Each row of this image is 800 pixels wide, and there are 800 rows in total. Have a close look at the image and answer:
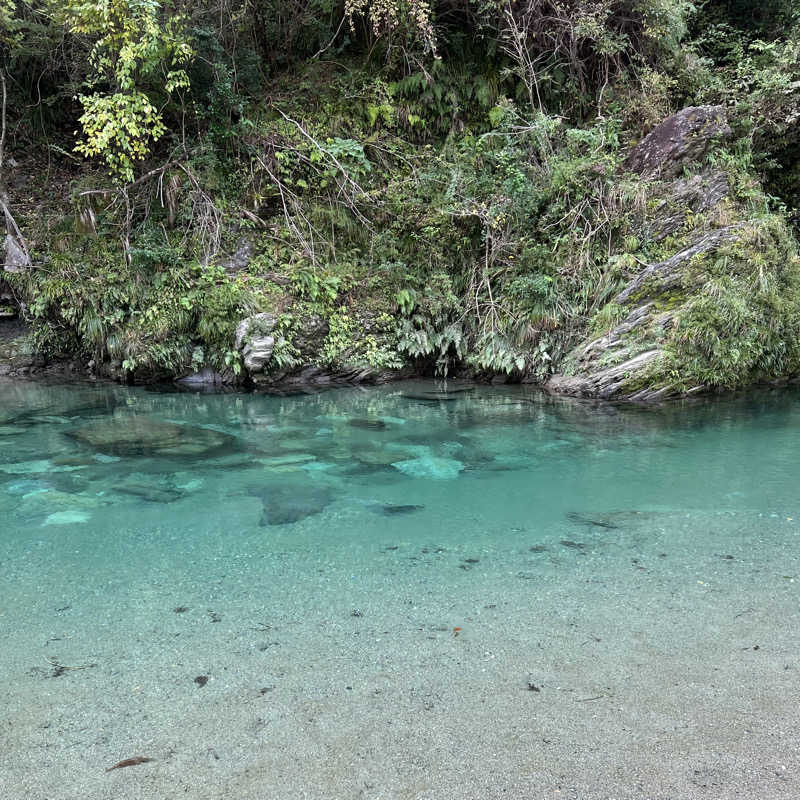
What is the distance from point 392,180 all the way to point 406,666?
10.2 m

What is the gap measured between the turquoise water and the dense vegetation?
3.47 meters

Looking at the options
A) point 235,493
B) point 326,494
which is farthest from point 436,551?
point 235,493

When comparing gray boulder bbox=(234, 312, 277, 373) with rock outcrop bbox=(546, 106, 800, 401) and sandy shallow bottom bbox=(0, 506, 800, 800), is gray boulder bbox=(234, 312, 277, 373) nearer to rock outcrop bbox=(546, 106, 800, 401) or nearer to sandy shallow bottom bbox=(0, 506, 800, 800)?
rock outcrop bbox=(546, 106, 800, 401)

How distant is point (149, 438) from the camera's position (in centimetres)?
679

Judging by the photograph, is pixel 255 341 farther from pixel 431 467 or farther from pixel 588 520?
pixel 588 520

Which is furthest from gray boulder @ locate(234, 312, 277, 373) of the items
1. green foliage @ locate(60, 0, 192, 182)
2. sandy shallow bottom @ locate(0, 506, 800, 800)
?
sandy shallow bottom @ locate(0, 506, 800, 800)

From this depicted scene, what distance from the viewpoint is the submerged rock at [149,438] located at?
6.36 m

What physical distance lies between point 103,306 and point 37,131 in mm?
5253

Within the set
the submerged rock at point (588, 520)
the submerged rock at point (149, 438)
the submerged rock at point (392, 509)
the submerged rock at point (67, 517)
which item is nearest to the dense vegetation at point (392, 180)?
the submerged rock at point (149, 438)

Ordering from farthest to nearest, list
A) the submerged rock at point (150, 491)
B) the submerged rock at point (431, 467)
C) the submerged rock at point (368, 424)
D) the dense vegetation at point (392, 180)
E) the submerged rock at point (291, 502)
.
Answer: the dense vegetation at point (392, 180) → the submerged rock at point (368, 424) → the submerged rock at point (431, 467) → the submerged rock at point (150, 491) → the submerged rock at point (291, 502)

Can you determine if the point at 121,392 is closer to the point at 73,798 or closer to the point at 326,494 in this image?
the point at 326,494

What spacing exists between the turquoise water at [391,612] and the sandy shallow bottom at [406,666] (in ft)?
0.04

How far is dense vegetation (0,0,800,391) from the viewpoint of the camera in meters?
9.09

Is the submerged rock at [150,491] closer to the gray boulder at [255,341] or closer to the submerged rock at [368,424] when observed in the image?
the submerged rock at [368,424]
